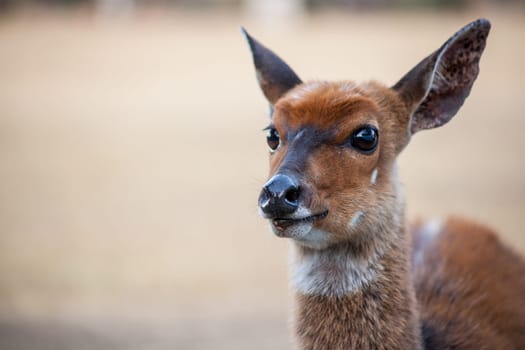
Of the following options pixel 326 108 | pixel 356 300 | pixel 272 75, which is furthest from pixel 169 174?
pixel 356 300

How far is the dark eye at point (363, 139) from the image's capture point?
4379mm

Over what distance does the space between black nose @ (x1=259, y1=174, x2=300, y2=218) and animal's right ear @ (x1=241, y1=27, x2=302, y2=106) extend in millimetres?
1294

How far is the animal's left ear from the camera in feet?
15.1

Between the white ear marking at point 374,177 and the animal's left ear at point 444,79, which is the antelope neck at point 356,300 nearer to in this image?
the white ear marking at point 374,177

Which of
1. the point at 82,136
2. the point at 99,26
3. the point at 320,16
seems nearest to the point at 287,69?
the point at 82,136

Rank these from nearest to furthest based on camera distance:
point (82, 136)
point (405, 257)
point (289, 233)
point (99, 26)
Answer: point (289, 233), point (405, 257), point (82, 136), point (99, 26)

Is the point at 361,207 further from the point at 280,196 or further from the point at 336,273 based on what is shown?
the point at 280,196

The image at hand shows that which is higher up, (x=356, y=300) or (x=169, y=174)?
(x=169, y=174)

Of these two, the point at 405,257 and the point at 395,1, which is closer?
the point at 405,257

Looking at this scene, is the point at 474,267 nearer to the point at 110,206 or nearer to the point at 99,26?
the point at 110,206

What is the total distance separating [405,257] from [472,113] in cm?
1398

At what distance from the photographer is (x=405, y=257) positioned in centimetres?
459

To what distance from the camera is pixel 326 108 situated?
4.43 m

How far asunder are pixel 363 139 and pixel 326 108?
0.92 ft
